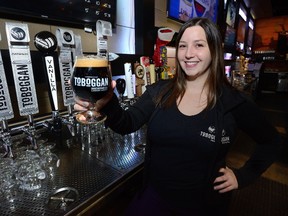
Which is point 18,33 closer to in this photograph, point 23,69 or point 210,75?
point 23,69

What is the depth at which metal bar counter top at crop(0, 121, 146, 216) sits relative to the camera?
756 millimetres

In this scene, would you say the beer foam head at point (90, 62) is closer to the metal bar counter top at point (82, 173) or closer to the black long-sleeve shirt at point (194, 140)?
the black long-sleeve shirt at point (194, 140)

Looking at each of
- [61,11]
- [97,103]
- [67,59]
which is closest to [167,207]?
[97,103]

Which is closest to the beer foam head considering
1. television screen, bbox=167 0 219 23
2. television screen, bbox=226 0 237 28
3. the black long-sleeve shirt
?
the black long-sleeve shirt

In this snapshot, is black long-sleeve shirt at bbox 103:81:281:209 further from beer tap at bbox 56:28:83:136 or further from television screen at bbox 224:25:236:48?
television screen at bbox 224:25:236:48

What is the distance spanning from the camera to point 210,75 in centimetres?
104

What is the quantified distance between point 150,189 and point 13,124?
3.12ft

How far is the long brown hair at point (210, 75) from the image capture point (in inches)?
38.0

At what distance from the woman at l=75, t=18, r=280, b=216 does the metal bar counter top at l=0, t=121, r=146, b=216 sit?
0.17m

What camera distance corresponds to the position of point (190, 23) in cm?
99

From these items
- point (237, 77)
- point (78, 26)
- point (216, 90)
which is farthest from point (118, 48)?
point (237, 77)

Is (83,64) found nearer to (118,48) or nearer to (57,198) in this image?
(57,198)

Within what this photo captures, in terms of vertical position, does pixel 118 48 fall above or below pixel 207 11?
below

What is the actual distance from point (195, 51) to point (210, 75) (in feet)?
0.52
